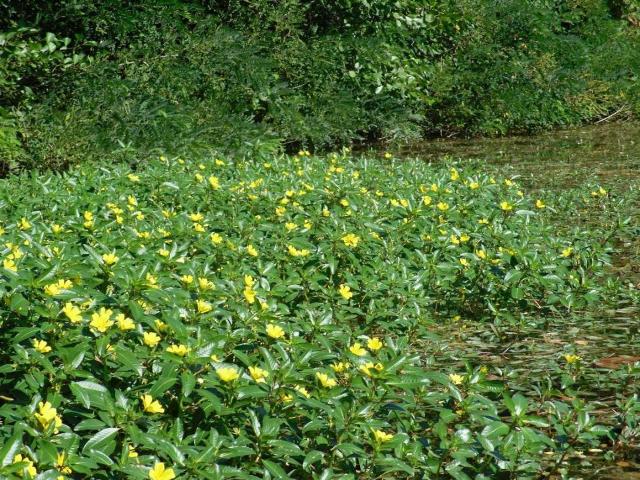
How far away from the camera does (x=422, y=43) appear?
45.7ft

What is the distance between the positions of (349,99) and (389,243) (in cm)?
776

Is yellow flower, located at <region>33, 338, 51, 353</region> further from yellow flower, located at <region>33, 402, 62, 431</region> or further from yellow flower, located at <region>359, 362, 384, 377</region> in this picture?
yellow flower, located at <region>359, 362, 384, 377</region>

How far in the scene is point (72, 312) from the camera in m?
2.26

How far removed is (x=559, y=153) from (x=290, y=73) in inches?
158

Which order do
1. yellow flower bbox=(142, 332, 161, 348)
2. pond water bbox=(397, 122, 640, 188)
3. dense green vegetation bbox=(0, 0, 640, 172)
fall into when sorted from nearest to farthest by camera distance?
yellow flower bbox=(142, 332, 161, 348), dense green vegetation bbox=(0, 0, 640, 172), pond water bbox=(397, 122, 640, 188)

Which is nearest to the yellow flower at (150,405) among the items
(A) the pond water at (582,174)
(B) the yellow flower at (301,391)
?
(B) the yellow flower at (301,391)

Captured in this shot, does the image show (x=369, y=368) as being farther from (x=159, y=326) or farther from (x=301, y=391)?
(x=159, y=326)

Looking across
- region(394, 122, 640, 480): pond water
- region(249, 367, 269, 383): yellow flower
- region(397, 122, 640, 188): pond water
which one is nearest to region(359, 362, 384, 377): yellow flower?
region(249, 367, 269, 383): yellow flower

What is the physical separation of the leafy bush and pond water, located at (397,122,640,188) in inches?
208

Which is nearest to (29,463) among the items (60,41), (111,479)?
(111,479)

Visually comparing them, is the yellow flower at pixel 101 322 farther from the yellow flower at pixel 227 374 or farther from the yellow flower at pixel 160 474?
the yellow flower at pixel 160 474

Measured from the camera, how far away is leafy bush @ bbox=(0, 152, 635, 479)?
2.14 m

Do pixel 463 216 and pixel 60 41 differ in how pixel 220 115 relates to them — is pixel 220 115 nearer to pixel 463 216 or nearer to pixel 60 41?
pixel 60 41

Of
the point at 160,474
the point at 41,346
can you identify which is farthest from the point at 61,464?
the point at 41,346
